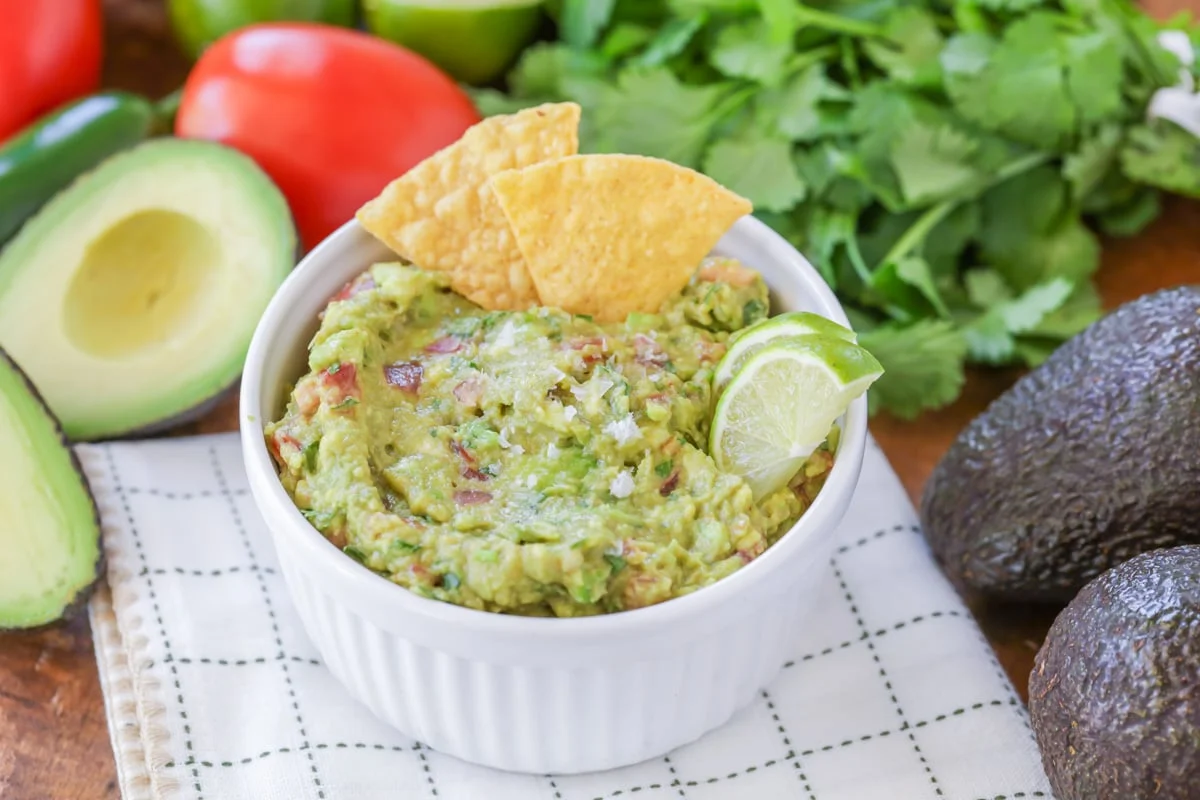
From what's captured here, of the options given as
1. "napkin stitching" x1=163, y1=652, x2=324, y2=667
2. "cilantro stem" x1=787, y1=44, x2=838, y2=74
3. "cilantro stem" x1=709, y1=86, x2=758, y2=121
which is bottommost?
"napkin stitching" x1=163, y1=652, x2=324, y2=667

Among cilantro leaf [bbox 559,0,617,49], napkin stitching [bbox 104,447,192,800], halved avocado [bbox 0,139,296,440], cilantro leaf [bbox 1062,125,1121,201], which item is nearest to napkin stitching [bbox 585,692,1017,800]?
napkin stitching [bbox 104,447,192,800]

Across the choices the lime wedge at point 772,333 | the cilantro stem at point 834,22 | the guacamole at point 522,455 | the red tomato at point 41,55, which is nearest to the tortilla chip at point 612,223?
the guacamole at point 522,455

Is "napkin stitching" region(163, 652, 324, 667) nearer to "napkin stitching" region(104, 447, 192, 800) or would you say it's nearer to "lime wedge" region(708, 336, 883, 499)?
"napkin stitching" region(104, 447, 192, 800)

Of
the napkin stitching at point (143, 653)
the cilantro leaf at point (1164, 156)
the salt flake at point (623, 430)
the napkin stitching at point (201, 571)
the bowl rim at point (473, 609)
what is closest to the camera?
the bowl rim at point (473, 609)

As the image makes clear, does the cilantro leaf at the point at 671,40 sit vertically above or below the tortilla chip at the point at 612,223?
below

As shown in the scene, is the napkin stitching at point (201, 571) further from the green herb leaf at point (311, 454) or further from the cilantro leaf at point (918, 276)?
the cilantro leaf at point (918, 276)

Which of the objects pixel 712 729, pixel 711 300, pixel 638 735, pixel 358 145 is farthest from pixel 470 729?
pixel 358 145
